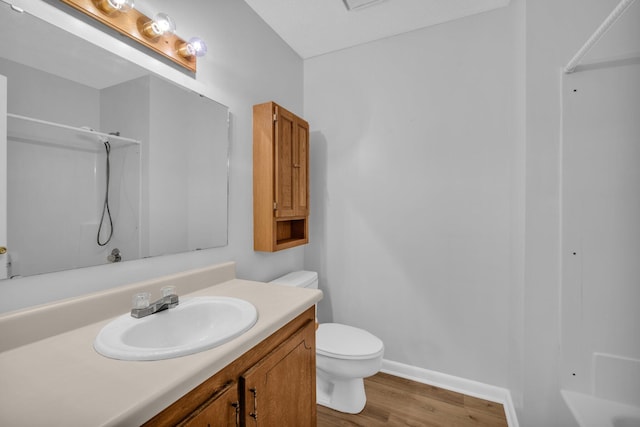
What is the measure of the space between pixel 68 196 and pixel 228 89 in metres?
0.95

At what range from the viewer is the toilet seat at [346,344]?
60.3 inches

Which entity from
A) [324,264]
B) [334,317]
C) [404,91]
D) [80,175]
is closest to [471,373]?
[334,317]

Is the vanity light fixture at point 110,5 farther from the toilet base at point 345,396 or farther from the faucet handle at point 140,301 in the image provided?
the toilet base at point 345,396

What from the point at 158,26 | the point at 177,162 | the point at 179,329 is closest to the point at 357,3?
the point at 158,26

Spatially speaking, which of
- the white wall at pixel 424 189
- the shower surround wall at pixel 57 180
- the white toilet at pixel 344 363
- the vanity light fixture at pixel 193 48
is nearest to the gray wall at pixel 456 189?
the white wall at pixel 424 189

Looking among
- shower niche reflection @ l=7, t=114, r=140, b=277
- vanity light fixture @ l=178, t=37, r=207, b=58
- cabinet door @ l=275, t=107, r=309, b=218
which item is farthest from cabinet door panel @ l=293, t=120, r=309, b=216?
shower niche reflection @ l=7, t=114, r=140, b=277

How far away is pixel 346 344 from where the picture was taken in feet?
5.38

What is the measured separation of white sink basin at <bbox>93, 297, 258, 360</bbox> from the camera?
27.8 inches

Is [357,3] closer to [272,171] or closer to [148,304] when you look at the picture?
[272,171]

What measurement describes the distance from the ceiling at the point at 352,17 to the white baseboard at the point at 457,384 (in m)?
2.32

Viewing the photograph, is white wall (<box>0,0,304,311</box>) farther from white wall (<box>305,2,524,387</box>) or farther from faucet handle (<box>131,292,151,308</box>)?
white wall (<box>305,2,524,387</box>)

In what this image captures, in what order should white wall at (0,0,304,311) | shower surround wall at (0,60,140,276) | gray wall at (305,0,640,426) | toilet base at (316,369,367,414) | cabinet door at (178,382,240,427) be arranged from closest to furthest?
cabinet door at (178,382,240,427)
shower surround wall at (0,60,140,276)
white wall at (0,0,304,311)
gray wall at (305,0,640,426)
toilet base at (316,369,367,414)

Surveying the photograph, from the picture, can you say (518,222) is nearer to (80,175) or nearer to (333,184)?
(333,184)

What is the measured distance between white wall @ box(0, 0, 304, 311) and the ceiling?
12cm
